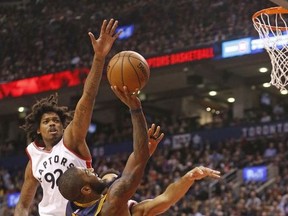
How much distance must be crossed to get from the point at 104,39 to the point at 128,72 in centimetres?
60

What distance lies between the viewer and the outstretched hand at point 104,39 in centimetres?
460

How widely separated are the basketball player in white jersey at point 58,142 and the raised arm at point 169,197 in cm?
A: 88

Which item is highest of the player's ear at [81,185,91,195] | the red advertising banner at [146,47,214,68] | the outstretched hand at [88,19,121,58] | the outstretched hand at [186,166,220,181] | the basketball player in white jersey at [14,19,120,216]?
the red advertising banner at [146,47,214,68]

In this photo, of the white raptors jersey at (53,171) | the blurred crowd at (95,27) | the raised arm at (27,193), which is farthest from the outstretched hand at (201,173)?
the blurred crowd at (95,27)

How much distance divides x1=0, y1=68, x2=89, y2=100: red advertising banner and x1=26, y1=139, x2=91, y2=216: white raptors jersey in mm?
17980

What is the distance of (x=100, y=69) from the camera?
481 cm

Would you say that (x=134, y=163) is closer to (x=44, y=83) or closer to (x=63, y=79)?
(x=63, y=79)

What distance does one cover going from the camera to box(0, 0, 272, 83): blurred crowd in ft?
72.3

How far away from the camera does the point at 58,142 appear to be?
5074 mm

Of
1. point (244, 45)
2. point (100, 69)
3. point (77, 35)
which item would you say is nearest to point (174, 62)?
point (244, 45)

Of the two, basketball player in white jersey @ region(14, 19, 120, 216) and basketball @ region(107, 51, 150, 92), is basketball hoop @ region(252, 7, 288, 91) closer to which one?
basketball player in white jersey @ region(14, 19, 120, 216)

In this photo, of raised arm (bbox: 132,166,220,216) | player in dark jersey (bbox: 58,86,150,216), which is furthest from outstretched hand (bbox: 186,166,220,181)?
player in dark jersey (bbox: 58,86,150,216)

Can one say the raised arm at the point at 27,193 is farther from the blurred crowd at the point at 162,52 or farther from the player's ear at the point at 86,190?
the blurred crowd at the point at 162,52

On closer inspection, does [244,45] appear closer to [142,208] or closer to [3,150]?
[3,150]
